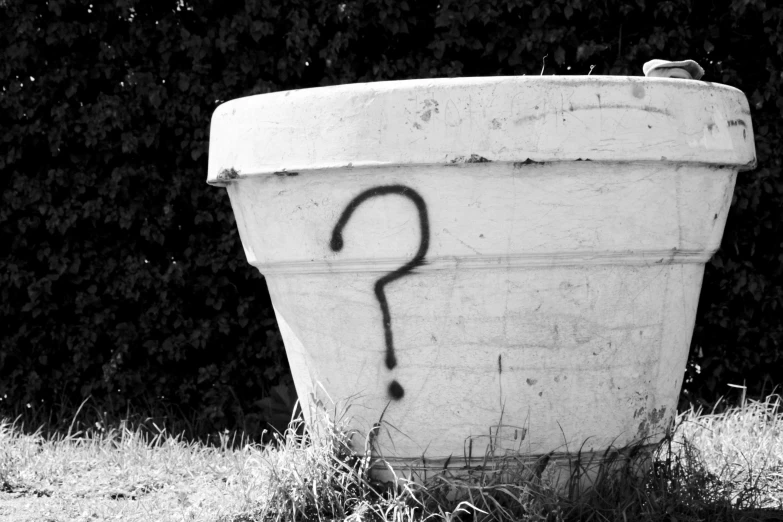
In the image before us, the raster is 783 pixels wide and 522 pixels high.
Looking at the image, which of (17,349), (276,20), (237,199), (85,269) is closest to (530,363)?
(237,199)

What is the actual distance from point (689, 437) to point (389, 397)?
108 centimetres

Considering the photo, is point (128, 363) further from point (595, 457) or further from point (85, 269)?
point (595, 457)

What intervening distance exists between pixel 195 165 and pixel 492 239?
1889mm

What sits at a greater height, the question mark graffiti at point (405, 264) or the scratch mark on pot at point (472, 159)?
the scratch mark on pot at point (472, 159)

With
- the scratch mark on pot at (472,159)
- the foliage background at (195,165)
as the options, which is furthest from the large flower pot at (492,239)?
the foliage background at (195,165)

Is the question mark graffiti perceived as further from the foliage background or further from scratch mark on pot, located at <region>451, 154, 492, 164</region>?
the foliage background

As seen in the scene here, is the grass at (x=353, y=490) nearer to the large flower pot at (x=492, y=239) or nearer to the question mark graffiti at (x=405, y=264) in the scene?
the large flower pot at (x=492, y=239)

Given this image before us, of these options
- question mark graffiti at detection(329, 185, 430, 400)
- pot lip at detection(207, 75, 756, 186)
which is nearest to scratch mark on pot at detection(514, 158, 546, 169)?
pot lip at detection(207, 75, 756, 186)

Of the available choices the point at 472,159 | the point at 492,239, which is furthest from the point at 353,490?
the point at 472,159

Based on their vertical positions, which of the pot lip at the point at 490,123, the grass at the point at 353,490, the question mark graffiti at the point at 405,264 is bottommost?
the grass at the point at 353,490

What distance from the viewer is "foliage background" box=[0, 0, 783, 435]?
3094 millimetres

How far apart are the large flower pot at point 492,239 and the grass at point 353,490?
3.2 inches

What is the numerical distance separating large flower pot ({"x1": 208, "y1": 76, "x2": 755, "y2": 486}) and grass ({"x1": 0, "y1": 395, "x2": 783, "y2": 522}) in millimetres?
80

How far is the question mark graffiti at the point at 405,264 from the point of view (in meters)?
1.75
